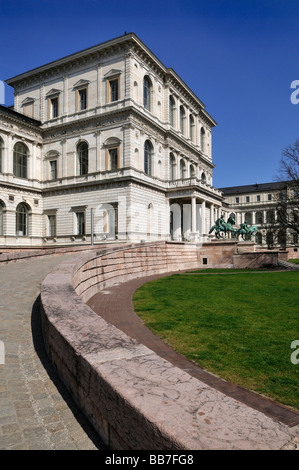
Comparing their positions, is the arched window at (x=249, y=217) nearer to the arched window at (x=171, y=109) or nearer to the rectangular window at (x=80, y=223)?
the arched window at (x=171, y=109)

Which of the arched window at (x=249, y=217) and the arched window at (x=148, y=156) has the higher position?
the arched window at (x=148, y=156)

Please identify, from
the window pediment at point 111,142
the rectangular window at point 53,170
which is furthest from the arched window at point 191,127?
the rectangular window at point 53,170

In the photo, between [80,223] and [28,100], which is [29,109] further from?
[80,223]

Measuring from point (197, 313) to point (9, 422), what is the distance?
585cm

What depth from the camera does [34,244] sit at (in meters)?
39.4

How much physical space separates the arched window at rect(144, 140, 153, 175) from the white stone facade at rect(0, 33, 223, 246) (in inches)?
4.6

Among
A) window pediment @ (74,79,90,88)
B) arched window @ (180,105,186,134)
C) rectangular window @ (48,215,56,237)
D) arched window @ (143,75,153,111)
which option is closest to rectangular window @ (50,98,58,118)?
window pediment @ (74,79,90,88)

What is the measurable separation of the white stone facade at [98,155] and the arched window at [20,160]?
114 millimetres

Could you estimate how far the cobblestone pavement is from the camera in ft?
10.0

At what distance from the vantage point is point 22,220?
38938 mm

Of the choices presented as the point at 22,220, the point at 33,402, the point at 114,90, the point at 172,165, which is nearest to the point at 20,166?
the point at 22,220

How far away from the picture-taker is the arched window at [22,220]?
38188mm
